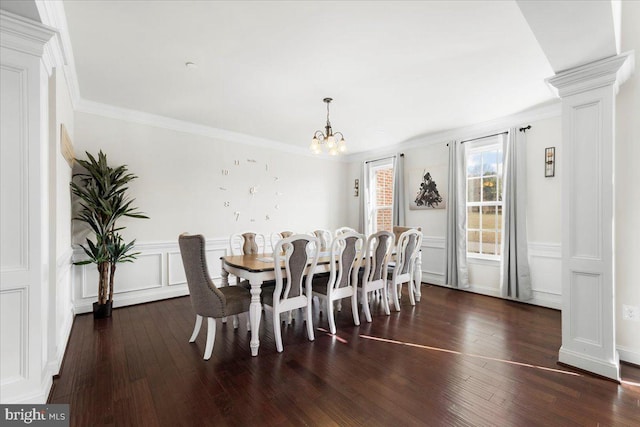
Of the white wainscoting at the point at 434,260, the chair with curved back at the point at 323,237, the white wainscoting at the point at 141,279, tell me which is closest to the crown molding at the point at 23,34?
the white wainscoting at the point at 141,279

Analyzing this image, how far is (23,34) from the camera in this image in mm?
1736

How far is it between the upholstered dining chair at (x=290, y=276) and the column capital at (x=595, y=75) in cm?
242

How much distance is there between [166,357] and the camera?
247 cm

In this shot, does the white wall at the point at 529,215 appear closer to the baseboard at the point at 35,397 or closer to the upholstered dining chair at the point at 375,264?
the upholstered dining chair at the point at 375,264

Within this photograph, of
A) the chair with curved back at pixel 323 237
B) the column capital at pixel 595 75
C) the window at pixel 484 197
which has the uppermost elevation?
the column capital at pixel 595 75

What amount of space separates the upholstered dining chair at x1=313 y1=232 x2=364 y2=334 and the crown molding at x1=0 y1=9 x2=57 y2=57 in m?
2.59

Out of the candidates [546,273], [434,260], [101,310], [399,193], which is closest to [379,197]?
[399,193]

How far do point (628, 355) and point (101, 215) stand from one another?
547cm

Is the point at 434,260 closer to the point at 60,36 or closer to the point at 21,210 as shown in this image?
the point at 21,210

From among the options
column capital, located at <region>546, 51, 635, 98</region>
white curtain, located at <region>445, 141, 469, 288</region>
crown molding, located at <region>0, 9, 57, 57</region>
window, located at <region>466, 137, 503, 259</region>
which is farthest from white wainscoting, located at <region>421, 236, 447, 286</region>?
crown molding, located at <region>0, 9, 57, 57</region>

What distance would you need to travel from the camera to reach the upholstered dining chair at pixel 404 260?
3666 millimetres

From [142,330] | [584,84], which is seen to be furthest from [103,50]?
[584,84]

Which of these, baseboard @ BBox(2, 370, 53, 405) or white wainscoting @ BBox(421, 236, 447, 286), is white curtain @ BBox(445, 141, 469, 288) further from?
baseboard @ BBox(2, 370, 53, 405)

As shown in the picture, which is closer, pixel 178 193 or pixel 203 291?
pixel 203 291
